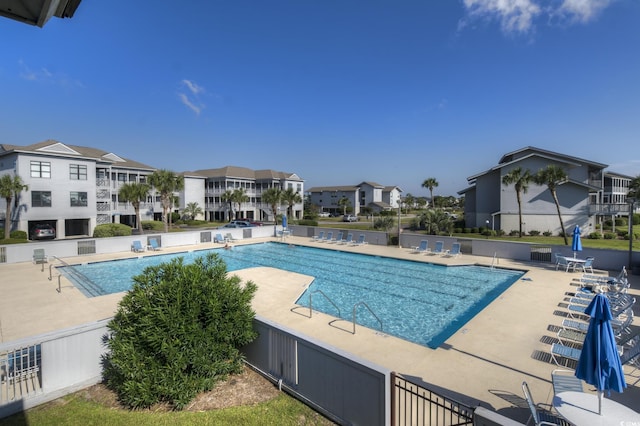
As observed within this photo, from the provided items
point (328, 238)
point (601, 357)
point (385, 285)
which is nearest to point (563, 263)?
point (385, 285)

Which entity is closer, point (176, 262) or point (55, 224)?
point (176, 262)

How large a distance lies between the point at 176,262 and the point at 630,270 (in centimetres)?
1882

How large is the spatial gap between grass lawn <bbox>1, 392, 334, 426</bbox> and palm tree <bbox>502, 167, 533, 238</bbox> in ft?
104

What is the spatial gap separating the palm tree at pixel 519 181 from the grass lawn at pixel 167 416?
3169cm

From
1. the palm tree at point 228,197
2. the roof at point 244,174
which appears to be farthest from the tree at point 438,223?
the palm tree at point 228,197

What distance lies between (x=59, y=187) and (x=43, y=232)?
170 inches

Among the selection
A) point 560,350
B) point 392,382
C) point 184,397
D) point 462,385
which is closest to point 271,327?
point 184,397

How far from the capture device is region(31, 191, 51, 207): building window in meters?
29.4

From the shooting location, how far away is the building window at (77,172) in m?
31.8

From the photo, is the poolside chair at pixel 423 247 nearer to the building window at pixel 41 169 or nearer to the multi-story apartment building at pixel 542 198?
the multi-story apartment building at pixel 542 198

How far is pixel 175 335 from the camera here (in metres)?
5.80

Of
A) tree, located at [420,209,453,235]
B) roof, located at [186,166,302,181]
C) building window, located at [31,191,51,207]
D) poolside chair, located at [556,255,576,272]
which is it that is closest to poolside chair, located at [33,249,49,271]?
building window, located at [31,191,51,207]

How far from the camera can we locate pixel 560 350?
268 inches

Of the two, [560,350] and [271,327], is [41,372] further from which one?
[560,350]
